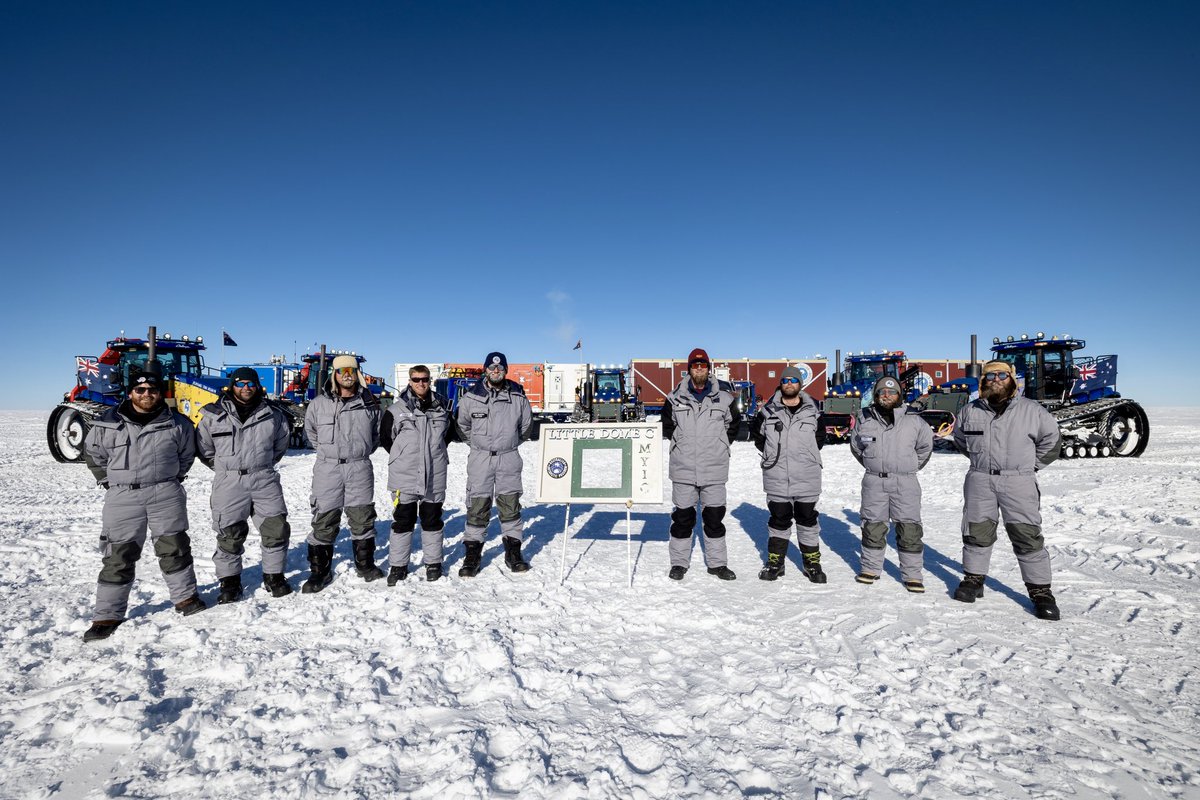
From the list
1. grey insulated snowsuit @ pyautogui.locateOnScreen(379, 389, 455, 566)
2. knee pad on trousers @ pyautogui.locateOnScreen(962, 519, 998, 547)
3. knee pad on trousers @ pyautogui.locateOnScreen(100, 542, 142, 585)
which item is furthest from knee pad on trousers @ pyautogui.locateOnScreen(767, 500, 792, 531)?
knee pad on trousers @ pyautogui.locateOnScreen(100, 542, 142, 585)

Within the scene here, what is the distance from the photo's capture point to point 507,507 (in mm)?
5391

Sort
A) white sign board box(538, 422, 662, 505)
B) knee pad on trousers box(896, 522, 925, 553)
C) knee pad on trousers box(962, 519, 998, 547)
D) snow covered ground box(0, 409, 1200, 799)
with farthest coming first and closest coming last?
white sign board box(538, 422, 662, 505), knee pad on trousers box(896, 522, 925, 553), knee pad on trousers box(962, 519, 998, 547), snow covered ground box(0, 409, 1200, 799)

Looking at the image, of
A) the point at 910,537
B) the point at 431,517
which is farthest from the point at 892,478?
the point at 431,517

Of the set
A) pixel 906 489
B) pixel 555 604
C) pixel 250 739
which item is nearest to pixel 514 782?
pixel 250 739

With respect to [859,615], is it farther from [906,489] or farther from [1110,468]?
[1110,468]

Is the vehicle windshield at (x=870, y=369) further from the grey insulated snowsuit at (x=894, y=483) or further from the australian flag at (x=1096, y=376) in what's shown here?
the grey insulated snowsuit at (x=894, y=483)

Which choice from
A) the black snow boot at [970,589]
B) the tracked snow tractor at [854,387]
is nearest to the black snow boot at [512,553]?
the black snow boot at [970,589]

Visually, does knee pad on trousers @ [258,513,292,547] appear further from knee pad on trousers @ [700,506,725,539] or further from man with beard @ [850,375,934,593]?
man with beard @ [850,375,934,593]

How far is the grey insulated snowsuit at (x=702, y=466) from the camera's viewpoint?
512 cm

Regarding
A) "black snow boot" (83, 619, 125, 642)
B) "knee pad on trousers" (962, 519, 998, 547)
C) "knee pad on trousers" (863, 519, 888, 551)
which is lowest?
"black snow boot" (83, 619, 125, 642)

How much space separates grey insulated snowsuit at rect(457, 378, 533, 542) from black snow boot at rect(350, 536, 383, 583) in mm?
895

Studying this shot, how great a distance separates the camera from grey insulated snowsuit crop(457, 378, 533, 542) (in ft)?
17.5

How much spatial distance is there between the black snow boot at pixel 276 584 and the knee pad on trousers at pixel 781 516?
4444 mm

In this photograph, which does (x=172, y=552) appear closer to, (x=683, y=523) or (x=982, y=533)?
(x=683, y=523)
